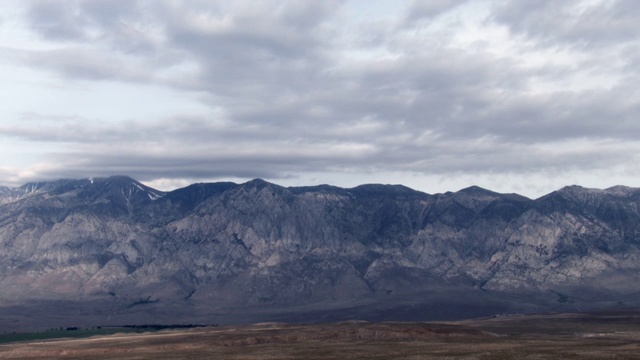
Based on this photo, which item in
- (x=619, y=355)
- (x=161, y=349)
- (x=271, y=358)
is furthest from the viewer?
(x=161, y=349)

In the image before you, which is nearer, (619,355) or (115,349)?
(619,355)

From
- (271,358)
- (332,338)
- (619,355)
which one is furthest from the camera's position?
(332,338)

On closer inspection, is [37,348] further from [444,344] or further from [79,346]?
[444,344]

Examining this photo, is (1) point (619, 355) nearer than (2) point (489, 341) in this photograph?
Yes

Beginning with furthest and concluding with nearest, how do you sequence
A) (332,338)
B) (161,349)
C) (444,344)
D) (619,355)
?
(332,338) < (161,349) < (444,344) < (619,355)

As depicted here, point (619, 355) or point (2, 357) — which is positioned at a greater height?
point (619, 355)

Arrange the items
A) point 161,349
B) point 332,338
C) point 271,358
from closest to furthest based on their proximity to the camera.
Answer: point 271,358
point 161,349
point 332,338

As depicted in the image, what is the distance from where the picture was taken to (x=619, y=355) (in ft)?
414

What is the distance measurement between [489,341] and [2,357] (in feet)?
339

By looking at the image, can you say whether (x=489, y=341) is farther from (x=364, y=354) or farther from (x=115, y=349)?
(x=115, y=349)

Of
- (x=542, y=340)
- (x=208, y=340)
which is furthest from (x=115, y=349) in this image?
(x=542, y=340)

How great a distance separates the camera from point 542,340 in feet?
559

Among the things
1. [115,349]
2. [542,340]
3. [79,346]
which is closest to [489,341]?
[542,340]

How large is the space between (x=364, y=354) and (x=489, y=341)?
38993mm
